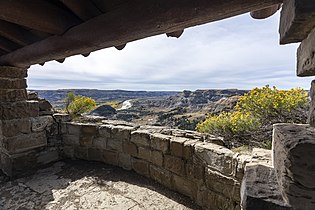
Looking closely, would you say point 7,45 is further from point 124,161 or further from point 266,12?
point 266,12

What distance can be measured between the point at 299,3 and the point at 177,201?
238 centimetres

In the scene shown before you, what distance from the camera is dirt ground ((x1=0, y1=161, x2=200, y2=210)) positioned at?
7.85 ft

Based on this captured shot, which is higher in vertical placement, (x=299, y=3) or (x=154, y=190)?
(x=299, y=3)

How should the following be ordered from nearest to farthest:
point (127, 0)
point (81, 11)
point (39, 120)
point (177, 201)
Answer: point (127, 0) → point (81, 11) → point (177, 201) → point (39, 120)

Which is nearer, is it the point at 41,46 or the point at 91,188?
the point at 41,46

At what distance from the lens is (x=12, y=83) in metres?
3.17

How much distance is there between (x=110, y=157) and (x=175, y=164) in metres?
1.41

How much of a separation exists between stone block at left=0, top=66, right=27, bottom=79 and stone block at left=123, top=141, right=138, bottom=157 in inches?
85.3

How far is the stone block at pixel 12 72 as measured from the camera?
307cm

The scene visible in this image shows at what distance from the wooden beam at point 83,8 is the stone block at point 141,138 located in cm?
179

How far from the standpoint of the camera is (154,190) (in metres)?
2.68

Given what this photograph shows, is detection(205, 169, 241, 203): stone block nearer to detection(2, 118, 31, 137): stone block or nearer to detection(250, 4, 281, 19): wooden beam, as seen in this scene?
detection(250, 4, 281, 19): wooden beam

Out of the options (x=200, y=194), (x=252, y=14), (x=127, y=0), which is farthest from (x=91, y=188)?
(x=252, y=14)

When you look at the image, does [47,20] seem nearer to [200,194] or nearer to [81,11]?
[81,11]
